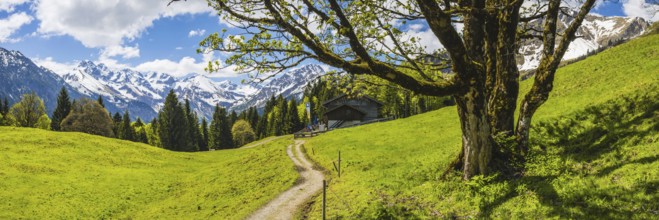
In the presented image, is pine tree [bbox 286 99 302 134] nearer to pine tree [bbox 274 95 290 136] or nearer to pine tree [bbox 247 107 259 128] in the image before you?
pine tree [bbox 274 95 290 136]

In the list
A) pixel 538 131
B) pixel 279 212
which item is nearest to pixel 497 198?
pixel 538 131

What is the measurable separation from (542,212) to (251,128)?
15693 centimetres

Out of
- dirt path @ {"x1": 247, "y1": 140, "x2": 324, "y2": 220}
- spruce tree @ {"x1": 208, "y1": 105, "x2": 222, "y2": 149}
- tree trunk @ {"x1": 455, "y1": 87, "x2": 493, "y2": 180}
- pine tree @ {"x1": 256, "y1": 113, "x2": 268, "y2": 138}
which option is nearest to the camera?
tree trunk @ {"x1": 455, "y1": 87, "x2": 493, "y2": 180}

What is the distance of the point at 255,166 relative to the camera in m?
42.9

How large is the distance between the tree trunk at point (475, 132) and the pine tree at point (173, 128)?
366ft

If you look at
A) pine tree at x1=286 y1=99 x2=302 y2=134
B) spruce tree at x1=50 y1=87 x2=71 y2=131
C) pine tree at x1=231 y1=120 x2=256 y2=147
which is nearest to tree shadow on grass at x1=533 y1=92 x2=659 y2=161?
pine tree at x1=286 y1=99 x2=302 y2=134

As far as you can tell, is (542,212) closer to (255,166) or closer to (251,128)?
(255,166)

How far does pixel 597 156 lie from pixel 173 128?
378ft

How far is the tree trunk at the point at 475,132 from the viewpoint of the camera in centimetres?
1394

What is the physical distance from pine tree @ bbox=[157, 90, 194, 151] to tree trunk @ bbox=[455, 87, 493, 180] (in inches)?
4387

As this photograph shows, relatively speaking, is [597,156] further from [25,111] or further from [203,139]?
[203,139]

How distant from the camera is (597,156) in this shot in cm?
1414

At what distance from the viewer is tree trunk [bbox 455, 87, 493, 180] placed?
13935 mm

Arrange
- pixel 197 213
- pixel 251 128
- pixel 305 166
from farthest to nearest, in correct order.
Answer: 1. pixel 251 128
2. pixel 305 166
3. pixel 197 213
